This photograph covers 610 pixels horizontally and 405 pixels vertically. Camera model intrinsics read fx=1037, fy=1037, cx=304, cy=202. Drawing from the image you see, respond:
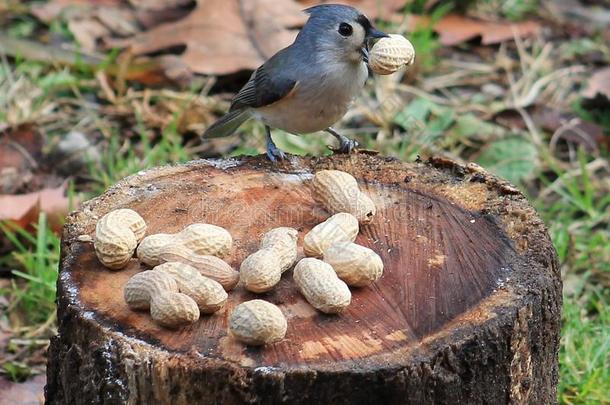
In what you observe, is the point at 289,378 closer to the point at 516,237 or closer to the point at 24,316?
the point at 516,237

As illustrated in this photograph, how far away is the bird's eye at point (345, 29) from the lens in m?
3.57

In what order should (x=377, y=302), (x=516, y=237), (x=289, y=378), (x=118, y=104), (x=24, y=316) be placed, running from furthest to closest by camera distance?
(x=118, y=104) < (x=24, y=316) < (x=516, y=237) < (x=377, y=302) < (x=289, y=378)

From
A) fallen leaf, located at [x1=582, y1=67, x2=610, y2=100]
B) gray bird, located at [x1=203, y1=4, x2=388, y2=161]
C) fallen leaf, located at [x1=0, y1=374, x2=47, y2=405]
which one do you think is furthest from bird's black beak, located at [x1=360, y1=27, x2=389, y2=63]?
fallen leaf, located at [x1=582, y1=67, x2=610, y2=100]

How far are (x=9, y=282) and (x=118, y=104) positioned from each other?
4.80 feet

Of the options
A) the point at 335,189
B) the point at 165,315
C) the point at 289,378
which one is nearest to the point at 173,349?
the point at 165,315

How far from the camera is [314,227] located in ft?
9.47

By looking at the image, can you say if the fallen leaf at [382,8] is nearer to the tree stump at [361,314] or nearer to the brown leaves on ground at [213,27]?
the brown leaves on ground at [213,27]

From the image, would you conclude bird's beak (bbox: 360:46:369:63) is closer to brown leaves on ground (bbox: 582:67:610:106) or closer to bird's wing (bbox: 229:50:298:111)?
bird's wing (bbox: 229:50:298:111)

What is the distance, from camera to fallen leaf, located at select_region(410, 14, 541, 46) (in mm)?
6184

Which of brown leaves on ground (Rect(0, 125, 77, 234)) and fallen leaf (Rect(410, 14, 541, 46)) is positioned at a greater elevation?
fallen leaf (Rect(410, 14, 541, 46))

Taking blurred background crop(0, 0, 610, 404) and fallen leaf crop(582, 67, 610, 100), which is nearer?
blurred background crop(0, 0, 610, 404)

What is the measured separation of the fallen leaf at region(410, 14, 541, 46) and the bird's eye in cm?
258

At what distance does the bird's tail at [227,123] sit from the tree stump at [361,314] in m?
0.80

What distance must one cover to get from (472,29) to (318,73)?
2.86 metres
